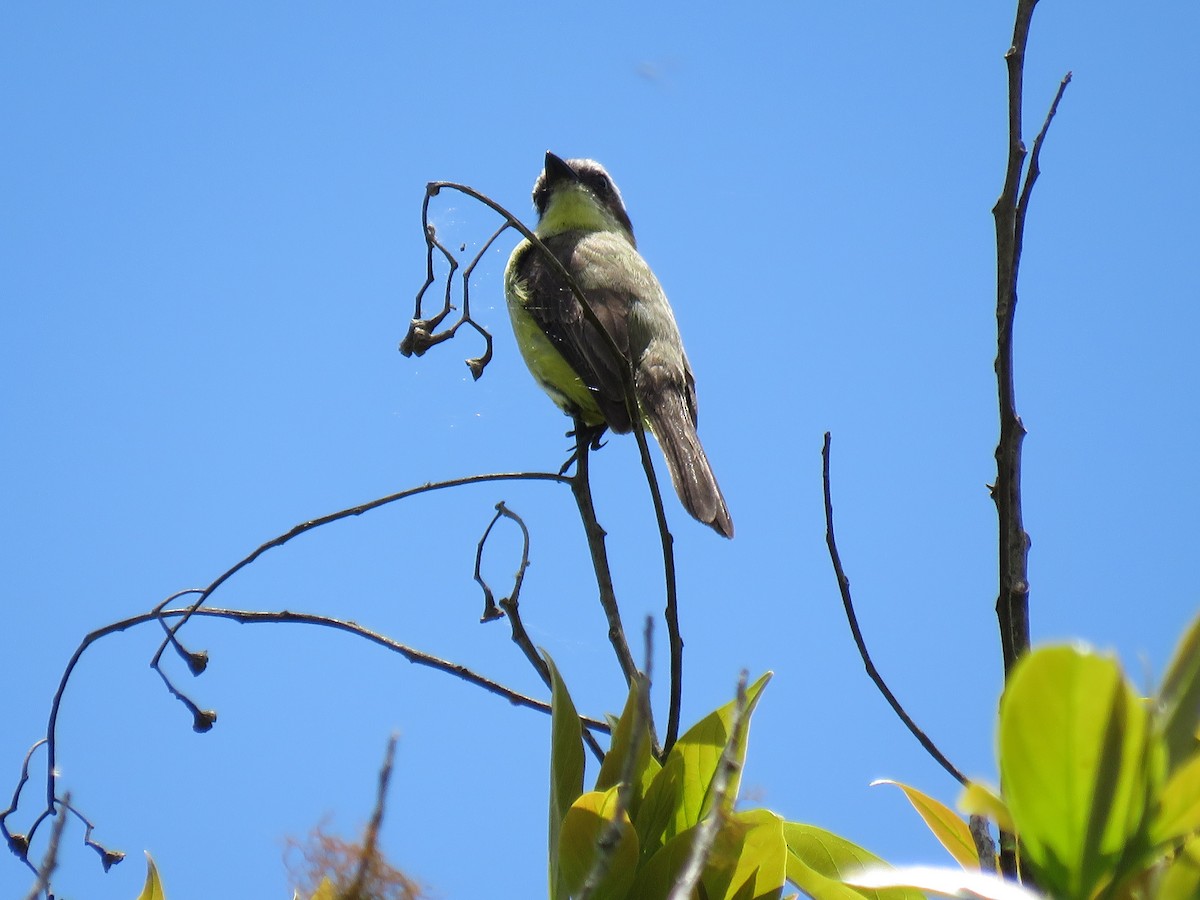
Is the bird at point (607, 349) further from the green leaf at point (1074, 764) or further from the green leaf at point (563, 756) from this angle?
the green leaf at point (1074, 764)

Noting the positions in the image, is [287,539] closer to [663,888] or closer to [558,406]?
[663,888]

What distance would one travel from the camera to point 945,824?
1.51m

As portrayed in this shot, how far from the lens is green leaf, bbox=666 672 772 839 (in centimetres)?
150

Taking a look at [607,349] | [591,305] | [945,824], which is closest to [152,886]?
[945,824]

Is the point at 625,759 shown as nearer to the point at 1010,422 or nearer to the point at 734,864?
the point at 734,864

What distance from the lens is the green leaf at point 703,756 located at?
150 centimetres

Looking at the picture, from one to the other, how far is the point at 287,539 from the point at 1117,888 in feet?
5.04

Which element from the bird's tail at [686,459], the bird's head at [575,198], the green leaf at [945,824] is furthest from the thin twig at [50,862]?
the bird's head at [575,198]

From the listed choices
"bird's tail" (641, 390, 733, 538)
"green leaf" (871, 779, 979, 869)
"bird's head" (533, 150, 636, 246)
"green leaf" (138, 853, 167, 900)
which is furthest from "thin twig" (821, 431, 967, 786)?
"bird's head" (533, 150, 636, 246)

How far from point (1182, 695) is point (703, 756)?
0.69 m

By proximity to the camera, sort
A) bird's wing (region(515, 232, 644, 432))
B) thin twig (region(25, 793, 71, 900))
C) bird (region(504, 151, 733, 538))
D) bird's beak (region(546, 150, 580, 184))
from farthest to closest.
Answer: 1. bird's beak (region(546, 150, 580, 184))
2. bird's wing (region(515, 232, 644, 432))
3. bird (region(504, 151, 733, 538))
4. thin twig (region(25, 793, 71, 900))

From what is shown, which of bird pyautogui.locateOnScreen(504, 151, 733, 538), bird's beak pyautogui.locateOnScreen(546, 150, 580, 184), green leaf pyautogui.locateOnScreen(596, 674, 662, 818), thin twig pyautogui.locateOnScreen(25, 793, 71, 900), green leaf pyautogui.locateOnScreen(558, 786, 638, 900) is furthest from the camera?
bird's beak pyautogui.locateOnScreen(546, 150, 580, 184)

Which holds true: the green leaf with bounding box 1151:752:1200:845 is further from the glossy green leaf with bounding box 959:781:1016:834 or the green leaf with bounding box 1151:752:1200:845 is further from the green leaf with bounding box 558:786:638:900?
the green leaf with bounding box 558:786:638:900

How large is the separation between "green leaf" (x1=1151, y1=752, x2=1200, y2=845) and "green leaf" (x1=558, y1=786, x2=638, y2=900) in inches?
23.4
